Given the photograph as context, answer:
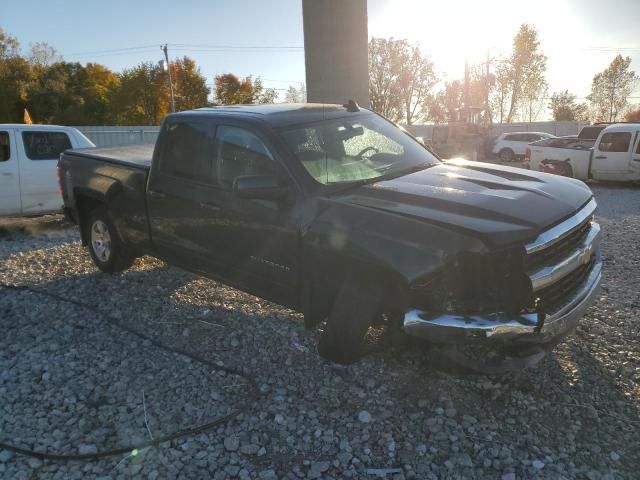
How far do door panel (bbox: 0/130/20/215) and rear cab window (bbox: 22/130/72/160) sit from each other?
0.21 metres

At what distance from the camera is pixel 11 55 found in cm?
4756

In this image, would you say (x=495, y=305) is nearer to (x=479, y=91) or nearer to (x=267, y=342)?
(x=267, y=342)

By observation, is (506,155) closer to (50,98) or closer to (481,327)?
(481,327)

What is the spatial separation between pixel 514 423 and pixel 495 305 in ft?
2.45

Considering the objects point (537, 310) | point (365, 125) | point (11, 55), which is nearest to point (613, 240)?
point (365, 125)

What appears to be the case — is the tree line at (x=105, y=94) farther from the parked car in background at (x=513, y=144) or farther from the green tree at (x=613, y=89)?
the green tree at (x=613, y=89)

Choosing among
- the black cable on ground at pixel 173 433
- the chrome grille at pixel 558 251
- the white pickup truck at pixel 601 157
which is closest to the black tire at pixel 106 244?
the black cable on ground at pixel 173 433

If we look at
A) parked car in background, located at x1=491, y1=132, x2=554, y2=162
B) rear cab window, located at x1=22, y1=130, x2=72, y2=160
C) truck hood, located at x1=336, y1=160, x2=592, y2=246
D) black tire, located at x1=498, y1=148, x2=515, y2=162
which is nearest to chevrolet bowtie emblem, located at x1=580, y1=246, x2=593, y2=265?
truck hood, located at x1=336, y1=160, x2=592, y2=246

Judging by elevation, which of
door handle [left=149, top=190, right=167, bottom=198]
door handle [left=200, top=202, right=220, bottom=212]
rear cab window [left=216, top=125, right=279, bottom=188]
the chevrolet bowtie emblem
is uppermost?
rear cab window [left=216, top=125, right=279, bottom=188]

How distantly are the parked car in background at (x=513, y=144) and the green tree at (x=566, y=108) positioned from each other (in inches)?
1475

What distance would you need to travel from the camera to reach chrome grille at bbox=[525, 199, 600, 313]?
2955 mm

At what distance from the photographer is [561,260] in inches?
124

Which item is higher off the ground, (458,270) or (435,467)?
(458,270)

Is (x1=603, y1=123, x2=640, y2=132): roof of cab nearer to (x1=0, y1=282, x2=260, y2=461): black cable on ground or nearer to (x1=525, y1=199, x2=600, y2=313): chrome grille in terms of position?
(x1=525, y1=199, x2=600, y2=313): chrome grille
